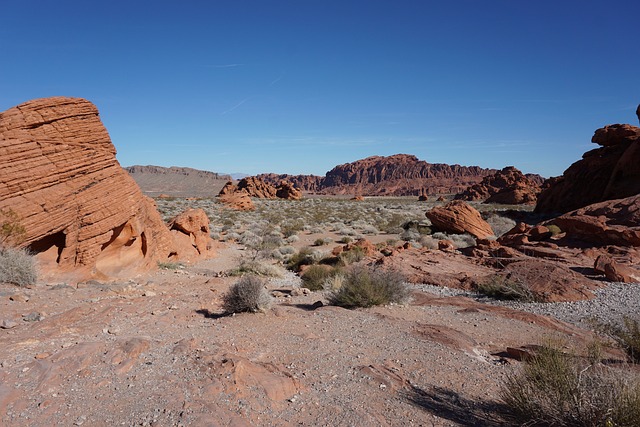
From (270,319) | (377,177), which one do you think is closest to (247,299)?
(270,319)

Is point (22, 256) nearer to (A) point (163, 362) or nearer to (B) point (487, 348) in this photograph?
(A) point (163, 362)

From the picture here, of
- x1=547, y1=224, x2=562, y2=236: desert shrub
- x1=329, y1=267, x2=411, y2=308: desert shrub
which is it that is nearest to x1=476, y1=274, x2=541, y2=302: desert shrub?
x1=329, y1=267, x2=411, y2=308: desert shrub

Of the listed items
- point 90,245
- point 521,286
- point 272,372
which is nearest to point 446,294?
point 521,286

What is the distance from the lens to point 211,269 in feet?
A: 46.1

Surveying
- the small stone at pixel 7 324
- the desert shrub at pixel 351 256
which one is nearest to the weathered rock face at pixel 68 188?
the small stone at pixel 7 324

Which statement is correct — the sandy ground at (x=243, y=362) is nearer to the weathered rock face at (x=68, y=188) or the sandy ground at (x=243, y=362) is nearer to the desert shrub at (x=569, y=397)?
the desert shrub at (x=569, y=397)

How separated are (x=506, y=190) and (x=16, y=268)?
75005 mm

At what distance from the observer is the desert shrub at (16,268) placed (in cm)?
781

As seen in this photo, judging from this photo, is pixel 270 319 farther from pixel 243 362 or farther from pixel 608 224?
pixel 608 224

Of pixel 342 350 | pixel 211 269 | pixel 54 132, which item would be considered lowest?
pixel 211 269

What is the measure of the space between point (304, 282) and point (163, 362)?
693 centimetres

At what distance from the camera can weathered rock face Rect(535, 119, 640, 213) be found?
29747 mm

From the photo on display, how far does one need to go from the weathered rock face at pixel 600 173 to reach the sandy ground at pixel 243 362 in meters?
30.0

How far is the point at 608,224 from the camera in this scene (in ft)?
54.9
